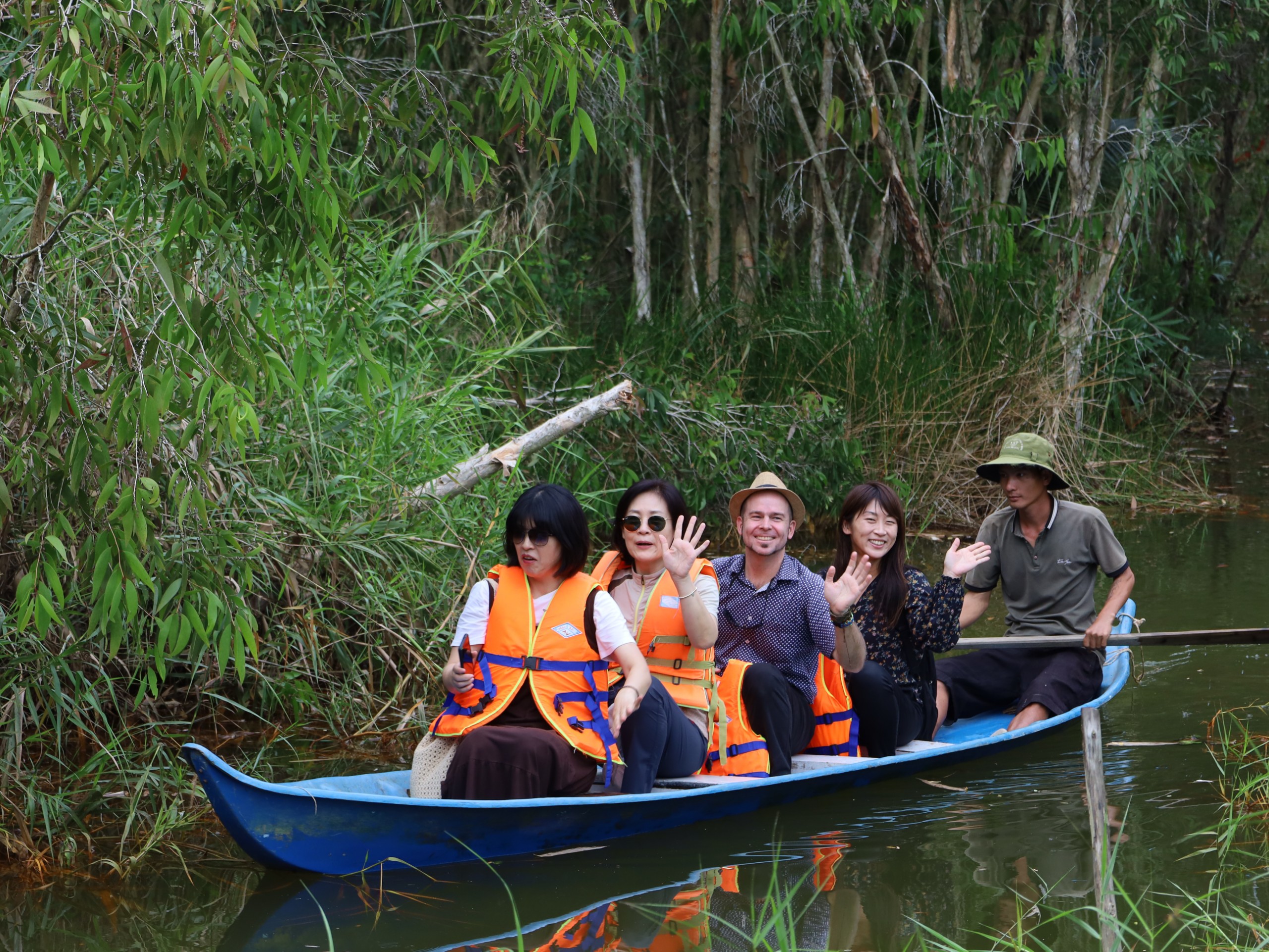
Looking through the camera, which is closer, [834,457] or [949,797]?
[949,797]

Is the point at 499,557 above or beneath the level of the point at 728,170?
beneath

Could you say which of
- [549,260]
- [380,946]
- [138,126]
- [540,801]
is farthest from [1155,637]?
[549,260]

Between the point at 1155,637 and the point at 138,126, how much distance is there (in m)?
3.97

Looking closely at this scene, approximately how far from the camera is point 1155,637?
518cm

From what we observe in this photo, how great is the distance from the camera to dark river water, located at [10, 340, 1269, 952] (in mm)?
3686

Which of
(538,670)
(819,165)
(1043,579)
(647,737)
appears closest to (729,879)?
(647,737)

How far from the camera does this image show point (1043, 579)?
5430mm

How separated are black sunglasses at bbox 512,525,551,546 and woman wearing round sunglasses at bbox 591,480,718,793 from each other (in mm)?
353

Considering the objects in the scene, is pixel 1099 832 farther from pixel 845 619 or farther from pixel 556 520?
pixel 556 520

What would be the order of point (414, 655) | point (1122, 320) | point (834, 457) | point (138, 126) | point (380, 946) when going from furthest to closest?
1. point (1122, 320)
2. point (834, 457)
3. point (414, 655)
4. point (380, 946)
5. point (138, 126)

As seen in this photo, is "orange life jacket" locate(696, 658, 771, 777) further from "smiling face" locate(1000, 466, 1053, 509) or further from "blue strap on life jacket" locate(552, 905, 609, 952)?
"smiling face" locate(1000, 466, 1053, 509)

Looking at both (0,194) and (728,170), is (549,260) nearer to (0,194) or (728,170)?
(728,170)

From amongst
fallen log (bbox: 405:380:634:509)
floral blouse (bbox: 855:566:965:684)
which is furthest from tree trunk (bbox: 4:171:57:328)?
floral blouse (bbox: 855:566:965:684)


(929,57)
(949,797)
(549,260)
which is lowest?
(949,797)
